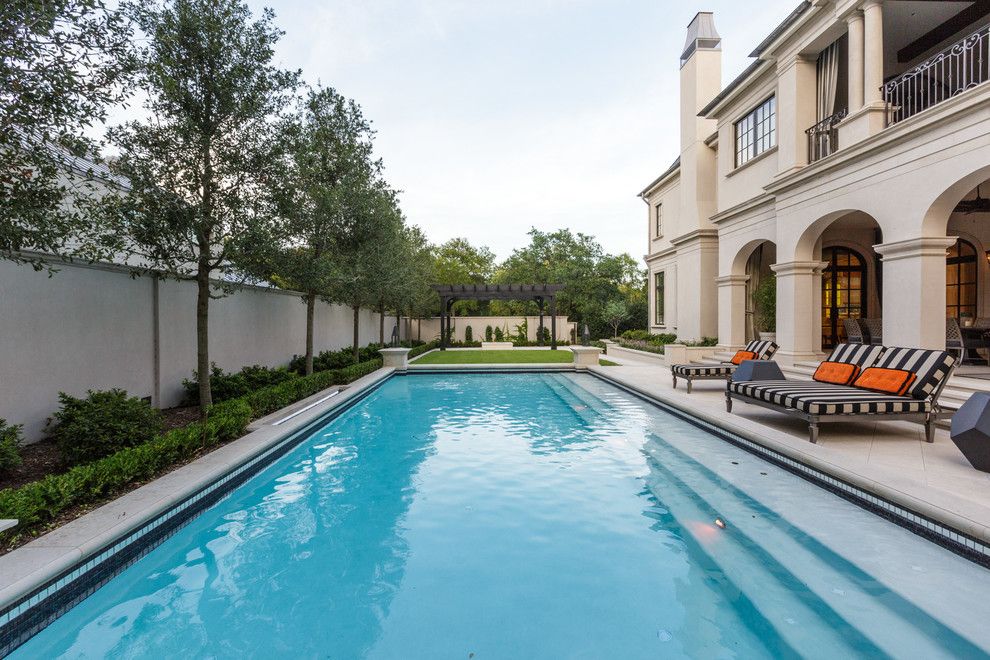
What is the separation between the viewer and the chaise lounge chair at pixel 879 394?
5688 mm

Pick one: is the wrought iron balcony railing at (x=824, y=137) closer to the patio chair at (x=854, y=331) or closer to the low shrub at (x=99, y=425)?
the patio chair at (x=854, y=331)

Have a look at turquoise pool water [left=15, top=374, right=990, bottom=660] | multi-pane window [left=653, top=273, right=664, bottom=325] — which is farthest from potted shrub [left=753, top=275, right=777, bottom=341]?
turquoise pool water [left=15, top=374, right=990, bottom=660]

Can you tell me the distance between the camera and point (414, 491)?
200 inches

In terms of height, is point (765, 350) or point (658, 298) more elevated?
point (658, 298)

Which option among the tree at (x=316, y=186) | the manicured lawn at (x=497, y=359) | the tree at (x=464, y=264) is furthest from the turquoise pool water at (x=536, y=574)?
the tree at (x=464, y=264)

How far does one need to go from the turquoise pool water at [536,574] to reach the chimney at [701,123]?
504 inches

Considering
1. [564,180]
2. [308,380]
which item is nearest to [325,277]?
[308,380]

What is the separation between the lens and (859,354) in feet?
23.2

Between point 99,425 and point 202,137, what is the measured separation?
12.1ft

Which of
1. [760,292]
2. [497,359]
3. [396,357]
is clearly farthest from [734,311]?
[396,357]

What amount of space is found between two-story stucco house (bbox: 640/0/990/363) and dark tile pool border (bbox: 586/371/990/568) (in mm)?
3721

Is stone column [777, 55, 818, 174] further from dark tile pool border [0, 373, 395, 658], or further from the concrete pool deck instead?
dark tile pool border [0, 373, 395, 658]

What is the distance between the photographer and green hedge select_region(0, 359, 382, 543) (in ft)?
11.2

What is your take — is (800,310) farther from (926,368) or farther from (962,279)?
(926,368)
